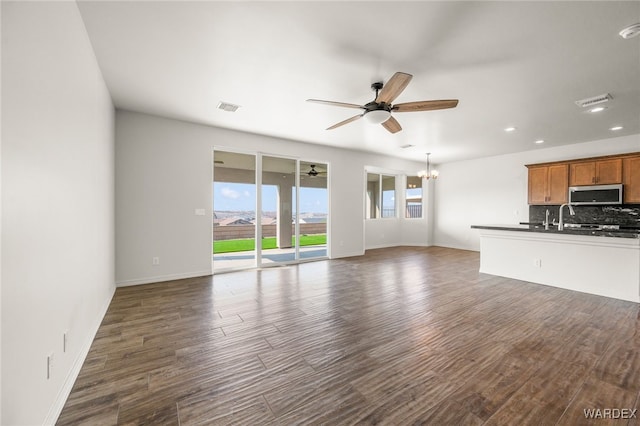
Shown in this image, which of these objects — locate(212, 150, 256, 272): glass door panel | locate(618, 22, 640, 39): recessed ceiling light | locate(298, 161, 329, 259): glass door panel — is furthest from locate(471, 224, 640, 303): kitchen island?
locate(212, 150, 256, 272): glass door panel

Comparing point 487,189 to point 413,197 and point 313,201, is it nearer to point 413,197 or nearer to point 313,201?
point 413,197

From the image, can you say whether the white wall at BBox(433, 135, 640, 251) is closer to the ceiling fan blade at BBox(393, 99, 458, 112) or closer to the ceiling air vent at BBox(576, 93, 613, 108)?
the ceiling air vent at BBox(576, 93, 613, 108)

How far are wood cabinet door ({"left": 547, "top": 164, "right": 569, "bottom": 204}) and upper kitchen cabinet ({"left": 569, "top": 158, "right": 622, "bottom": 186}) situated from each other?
0.10 metres

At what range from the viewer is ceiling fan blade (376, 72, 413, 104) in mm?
2426

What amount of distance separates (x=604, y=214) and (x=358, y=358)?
285 inches

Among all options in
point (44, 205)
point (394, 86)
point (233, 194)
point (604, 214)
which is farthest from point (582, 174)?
point (44, 205)

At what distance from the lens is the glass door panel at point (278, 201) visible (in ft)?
19.4

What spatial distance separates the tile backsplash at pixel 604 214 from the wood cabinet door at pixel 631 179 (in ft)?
1.54

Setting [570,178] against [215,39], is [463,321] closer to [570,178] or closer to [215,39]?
[215,39]

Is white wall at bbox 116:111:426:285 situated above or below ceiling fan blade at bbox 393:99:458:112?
below

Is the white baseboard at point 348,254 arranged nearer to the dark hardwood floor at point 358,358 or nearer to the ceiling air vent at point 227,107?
the dark hardwood floor at point 358,358

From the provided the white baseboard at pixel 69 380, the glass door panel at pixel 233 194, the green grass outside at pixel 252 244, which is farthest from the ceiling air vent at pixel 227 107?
the green grass outside at pixel 252 244

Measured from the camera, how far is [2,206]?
43.5 inches

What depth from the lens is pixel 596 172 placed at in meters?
5.66
